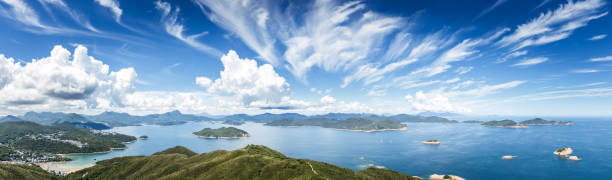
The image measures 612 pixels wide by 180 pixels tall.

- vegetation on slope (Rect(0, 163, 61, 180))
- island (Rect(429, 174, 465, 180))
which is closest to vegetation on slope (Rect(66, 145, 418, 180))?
vegetation on slope (Rect(0, 163, 61, 180))

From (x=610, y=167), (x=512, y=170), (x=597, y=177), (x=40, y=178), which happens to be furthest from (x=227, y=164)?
(x=610, y=167)

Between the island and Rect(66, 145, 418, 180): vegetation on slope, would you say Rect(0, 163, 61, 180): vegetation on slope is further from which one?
the island

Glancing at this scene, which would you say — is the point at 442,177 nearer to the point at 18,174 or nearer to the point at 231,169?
the point at 231,169

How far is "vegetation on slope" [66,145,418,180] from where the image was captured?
10731 cm

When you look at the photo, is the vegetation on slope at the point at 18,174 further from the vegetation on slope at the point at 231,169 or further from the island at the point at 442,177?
the island at the point at 442,177

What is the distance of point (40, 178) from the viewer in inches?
5522

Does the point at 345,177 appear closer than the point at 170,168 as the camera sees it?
Yes

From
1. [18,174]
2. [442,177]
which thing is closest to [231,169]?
[18,174]

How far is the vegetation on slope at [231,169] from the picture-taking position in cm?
10731

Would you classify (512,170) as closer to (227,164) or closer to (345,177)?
(345,177)

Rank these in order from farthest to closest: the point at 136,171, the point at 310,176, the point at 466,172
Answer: the point at 466,172, the point at 136,171, the point at 310,176

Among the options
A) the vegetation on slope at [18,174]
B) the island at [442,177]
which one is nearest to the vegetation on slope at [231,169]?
the vegetation on slope at [18,174]

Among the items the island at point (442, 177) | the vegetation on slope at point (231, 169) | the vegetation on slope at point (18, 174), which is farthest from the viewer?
the island at point (442, 177)

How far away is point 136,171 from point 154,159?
1220 cm
